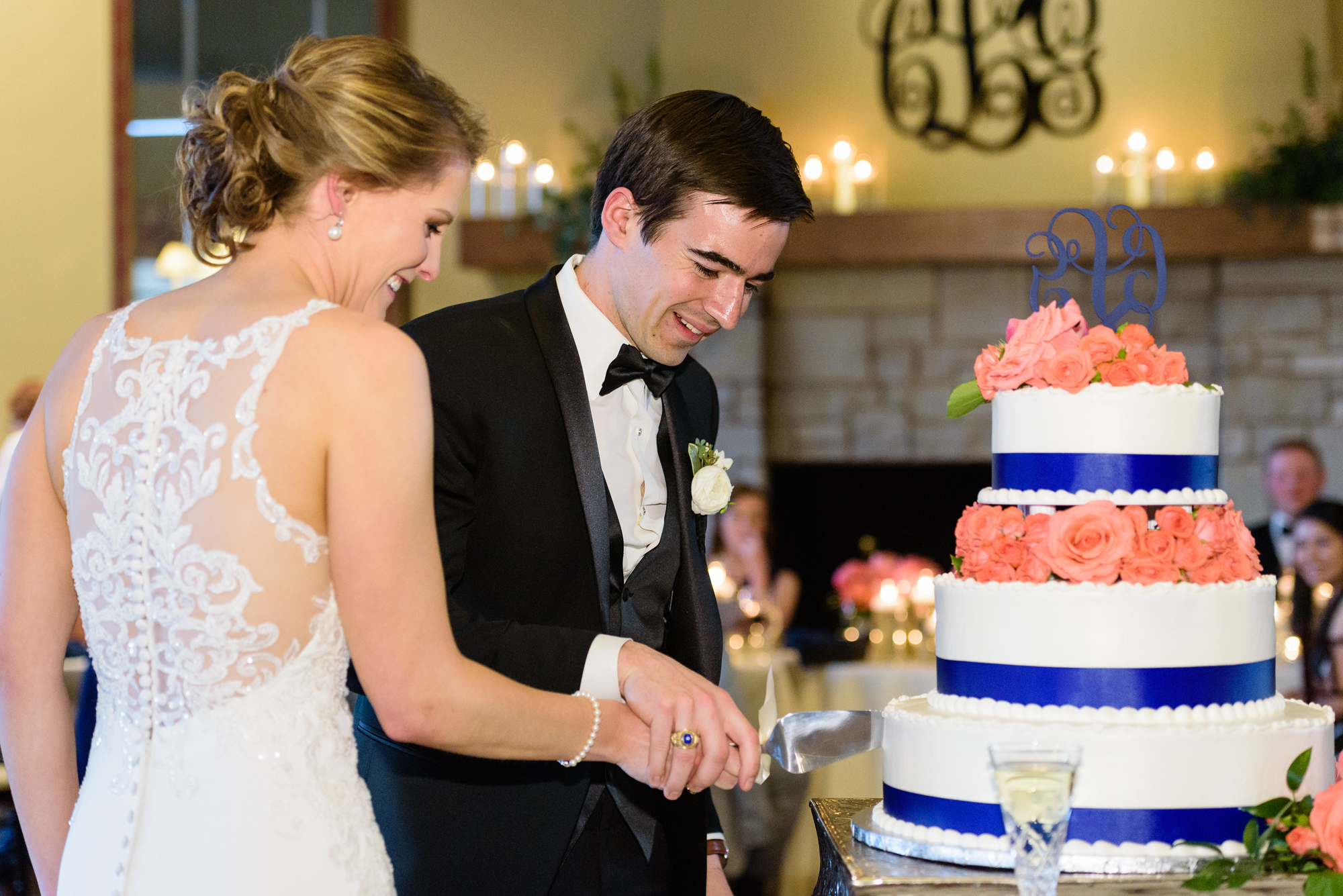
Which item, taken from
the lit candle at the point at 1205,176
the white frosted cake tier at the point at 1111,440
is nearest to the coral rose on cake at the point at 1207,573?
the white frosted cake tier at the point at 1111,440

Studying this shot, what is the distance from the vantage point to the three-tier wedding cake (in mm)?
1729

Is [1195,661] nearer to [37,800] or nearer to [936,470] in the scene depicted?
[37,800]

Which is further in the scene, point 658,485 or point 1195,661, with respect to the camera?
point 658,485

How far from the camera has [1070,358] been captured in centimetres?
189

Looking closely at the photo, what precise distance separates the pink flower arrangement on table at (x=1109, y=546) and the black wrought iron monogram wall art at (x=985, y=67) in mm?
7042

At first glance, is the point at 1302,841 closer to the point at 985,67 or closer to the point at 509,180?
the point at 509,180

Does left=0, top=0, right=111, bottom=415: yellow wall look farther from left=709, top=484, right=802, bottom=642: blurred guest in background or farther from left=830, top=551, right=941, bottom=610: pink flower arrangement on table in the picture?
left=830, top=551, right=941, bottom=610: pink flower arrangement on table

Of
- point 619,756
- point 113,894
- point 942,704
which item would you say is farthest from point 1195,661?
point 113,894

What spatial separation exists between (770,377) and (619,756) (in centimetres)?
702

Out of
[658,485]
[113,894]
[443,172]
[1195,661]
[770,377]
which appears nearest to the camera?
[113,894]

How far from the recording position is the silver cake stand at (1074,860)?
5.55 feet

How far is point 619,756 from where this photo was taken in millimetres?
1630

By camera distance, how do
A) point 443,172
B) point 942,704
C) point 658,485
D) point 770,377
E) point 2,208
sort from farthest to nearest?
point 770,377
point 2,208
point 658,485
point 942,704
point 443,172

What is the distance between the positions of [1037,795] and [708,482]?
2.96 feet
